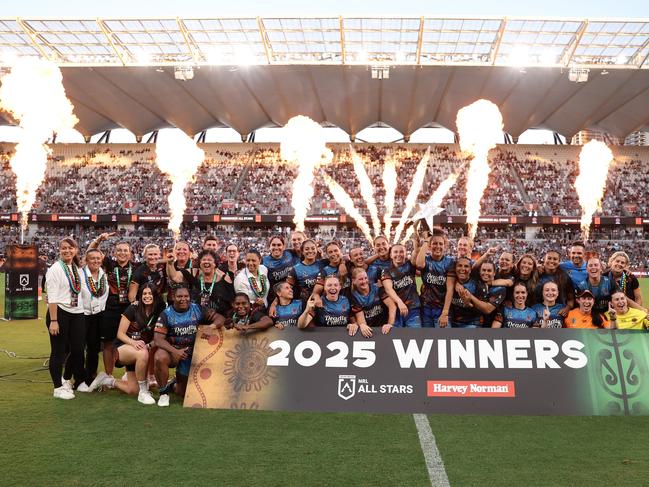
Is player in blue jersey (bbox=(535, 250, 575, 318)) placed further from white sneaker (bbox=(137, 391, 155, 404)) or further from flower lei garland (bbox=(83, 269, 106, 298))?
flower lei garland (bbox=(83, 269, 106, 298))

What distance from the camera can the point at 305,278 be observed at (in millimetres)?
6613

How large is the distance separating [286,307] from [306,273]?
607mm

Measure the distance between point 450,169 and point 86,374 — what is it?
41.4 metres

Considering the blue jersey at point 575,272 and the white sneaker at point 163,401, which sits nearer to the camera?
the white sneaker at point 163,401

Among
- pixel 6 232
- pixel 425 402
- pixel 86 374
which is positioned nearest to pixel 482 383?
pixel 425 402

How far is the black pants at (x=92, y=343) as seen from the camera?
6.36 m

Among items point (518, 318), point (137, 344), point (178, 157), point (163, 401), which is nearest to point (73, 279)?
point (137, 344)

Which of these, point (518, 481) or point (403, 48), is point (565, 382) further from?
point (403, 48)

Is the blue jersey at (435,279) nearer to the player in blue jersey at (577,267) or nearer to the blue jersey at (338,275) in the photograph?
the blue jersey at (338,275)

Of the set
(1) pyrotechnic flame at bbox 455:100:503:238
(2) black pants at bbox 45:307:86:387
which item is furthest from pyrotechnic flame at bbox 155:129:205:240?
(2) black pants at bbox 45:307:86:387

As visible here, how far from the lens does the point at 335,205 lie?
40.8m

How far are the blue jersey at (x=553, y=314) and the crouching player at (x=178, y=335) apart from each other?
3538mm

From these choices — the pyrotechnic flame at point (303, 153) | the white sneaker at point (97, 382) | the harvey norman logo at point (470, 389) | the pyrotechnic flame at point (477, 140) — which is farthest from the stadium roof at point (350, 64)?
the harvey norman logo at point (470, 389)

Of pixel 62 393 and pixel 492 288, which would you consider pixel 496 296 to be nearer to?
pixel 492 288
